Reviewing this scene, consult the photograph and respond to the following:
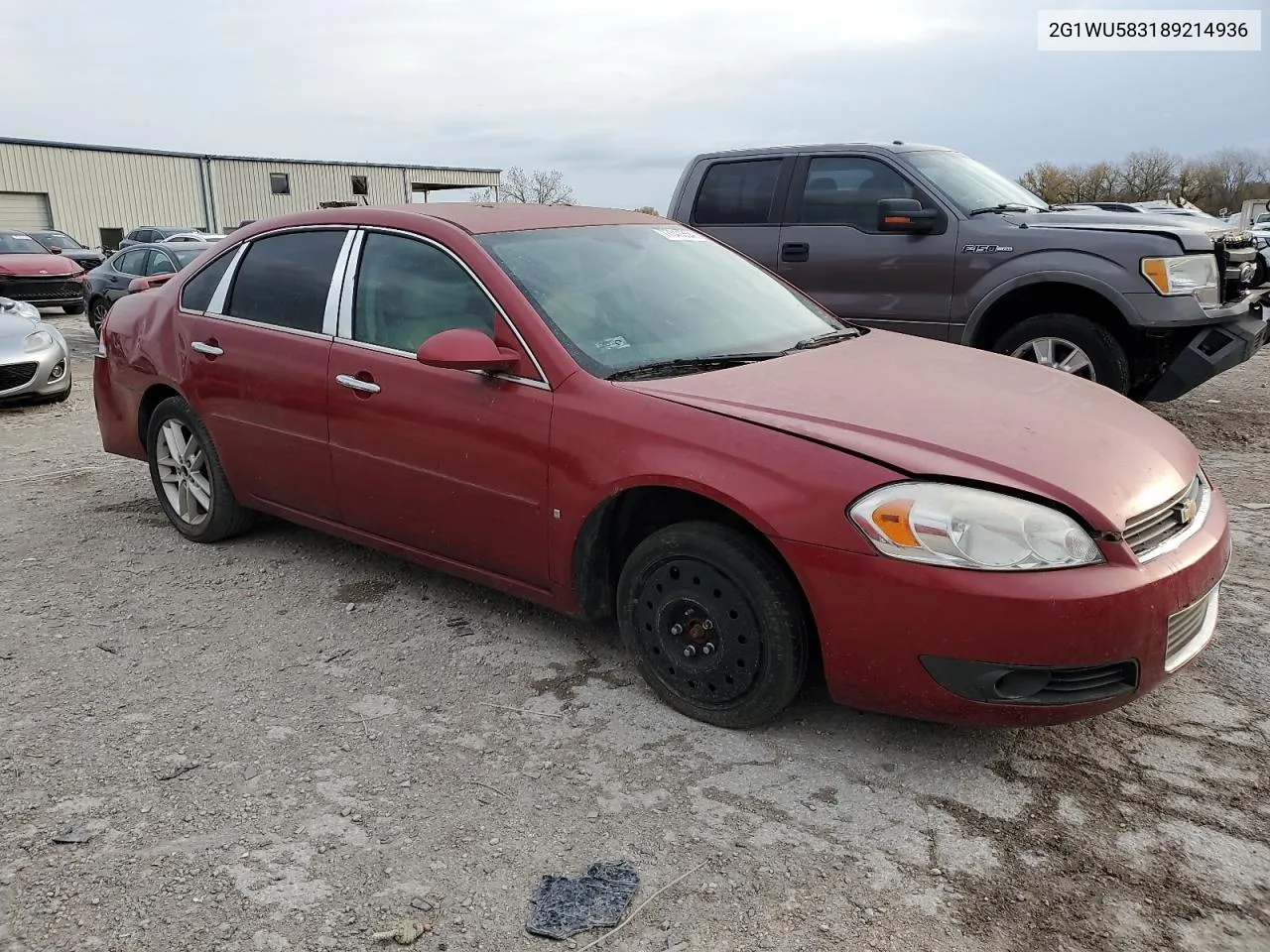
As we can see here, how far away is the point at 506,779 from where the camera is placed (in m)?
2.87

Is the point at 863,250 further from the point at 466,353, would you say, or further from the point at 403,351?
the point at 466,353

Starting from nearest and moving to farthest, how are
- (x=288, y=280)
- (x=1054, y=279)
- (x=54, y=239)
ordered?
1. (x=288, y=280)
2. (x=1054, y=279)
3. (x=54, y=239)

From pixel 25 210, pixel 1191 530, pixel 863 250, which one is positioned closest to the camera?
pixel 1191 530

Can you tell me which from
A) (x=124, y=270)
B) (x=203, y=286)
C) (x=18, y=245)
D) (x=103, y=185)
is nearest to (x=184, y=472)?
(x=203, y=286)

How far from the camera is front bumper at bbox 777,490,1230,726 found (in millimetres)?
2533

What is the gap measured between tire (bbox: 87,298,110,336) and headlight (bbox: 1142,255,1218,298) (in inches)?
599

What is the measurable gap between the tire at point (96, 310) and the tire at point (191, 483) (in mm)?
12662

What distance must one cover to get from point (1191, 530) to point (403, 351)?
8.85 feet

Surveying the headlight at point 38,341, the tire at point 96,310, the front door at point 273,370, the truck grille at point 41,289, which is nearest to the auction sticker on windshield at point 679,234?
the front door at point 273,370

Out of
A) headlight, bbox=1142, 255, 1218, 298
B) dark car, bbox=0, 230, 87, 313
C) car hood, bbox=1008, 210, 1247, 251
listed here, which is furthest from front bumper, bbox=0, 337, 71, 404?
headlight, bbox=1142, 255, 1218, 298

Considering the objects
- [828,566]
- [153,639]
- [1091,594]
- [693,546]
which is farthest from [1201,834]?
[153,639]

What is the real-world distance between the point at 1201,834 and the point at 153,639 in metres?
3.55

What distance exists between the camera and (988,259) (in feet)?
20.9

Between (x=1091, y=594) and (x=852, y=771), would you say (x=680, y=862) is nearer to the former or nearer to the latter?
(x=852, y=771)
